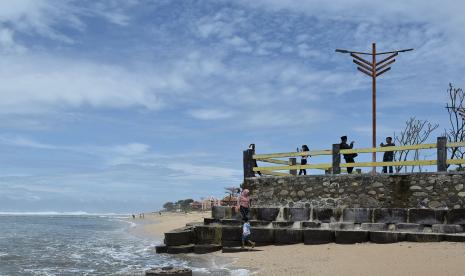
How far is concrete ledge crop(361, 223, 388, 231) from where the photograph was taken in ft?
44.6

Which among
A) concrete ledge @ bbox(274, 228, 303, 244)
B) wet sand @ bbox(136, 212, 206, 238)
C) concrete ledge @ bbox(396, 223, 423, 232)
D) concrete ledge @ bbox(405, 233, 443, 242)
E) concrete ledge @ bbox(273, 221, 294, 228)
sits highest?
concrete ledge @ bbox(396, 223, 423, 232)

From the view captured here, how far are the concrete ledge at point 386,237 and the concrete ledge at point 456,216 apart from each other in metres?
1.24

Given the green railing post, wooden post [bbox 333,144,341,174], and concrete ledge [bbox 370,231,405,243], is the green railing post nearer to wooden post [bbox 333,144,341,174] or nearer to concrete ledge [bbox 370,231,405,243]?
wooden post [bbox 333,144,341,174]

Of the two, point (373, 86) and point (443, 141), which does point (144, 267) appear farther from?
point (373, 86)

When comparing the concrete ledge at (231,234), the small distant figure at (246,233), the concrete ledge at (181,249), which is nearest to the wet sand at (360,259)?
the small distant figure at (246,233)

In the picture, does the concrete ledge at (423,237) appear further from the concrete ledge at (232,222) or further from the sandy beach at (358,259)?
the concrete ledge at (232,222)

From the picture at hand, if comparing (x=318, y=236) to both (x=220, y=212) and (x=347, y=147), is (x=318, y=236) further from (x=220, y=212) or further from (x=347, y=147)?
(x=220, y=212)

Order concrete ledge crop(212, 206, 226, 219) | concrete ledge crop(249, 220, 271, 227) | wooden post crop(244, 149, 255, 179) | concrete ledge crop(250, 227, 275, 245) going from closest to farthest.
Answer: concrete ledge crop(250, 227, 275, 245) < concrete ledge crop(249, 220, 271, 227) < concrete ledge crop(212, 206, 226, 219) < wooden post crop(244, 149, 255, 179)

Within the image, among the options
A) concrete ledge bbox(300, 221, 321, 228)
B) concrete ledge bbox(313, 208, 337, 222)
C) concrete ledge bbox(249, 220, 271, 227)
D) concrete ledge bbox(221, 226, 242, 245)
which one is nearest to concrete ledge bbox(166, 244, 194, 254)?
concrete ledge bbox(221, 226, 242, 245)

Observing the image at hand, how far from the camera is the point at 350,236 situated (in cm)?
1357

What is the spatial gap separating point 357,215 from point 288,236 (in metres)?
2.06

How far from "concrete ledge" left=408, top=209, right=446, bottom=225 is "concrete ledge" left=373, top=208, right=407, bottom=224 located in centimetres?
22

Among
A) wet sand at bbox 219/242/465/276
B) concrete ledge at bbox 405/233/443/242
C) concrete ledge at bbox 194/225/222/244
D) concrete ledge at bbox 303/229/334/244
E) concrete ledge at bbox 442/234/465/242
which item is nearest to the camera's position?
wet sand at bbox 219/242/465/276

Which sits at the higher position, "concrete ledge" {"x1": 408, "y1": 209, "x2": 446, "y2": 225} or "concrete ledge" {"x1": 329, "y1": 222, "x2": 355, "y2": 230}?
"concrete ledge" {"x1": 408, "y1": 209, "x2": 446, "y2": 225}
